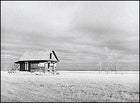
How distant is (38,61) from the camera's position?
179ft

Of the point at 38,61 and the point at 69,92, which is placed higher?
the point at 38,61

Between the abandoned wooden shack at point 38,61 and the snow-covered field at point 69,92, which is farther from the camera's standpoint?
the abandoned wooden shack at point 38,61

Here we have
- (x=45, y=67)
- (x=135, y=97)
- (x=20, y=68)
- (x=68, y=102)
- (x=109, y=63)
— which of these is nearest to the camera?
(x=68, y=102)

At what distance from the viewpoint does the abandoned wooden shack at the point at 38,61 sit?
54188mm

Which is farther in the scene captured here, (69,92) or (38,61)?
(38,61)

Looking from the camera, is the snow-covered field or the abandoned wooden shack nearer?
the snow-covered field

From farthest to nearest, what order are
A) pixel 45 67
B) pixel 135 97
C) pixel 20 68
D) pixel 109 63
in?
1. pixel 109 63
2. pixel 20 68
3. pixel 45 67
4. pixel 135 97

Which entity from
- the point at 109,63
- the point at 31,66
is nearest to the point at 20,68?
the point at 31,66

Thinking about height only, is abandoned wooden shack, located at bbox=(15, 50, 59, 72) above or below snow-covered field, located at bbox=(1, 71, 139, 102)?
above

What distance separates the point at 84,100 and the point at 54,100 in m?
1.99

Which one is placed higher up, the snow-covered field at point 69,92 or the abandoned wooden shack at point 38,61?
the abandoned wooden shack at point 38,61

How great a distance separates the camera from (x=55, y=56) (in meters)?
58.5

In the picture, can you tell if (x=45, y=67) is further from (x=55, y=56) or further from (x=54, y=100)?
(x=54, y=100)

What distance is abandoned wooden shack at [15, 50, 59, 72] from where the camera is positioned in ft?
178
